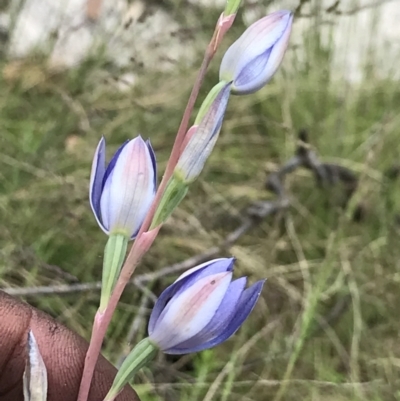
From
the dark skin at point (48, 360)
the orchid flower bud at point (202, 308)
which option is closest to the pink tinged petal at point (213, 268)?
the orchid flower bud at point (202, 308)

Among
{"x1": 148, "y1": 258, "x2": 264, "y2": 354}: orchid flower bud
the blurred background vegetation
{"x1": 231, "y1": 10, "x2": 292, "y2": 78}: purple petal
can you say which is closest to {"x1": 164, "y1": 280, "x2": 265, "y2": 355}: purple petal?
{"x1": 148, "y1": 258, "x2": 264, "y2": 354}: orchid flower bud

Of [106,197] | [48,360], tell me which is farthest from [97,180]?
[48,360]

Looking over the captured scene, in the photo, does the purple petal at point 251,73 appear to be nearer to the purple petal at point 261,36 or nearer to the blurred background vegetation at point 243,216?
the purple petal at point 261,36

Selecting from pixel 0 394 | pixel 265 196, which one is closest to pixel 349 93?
pixel 265 196

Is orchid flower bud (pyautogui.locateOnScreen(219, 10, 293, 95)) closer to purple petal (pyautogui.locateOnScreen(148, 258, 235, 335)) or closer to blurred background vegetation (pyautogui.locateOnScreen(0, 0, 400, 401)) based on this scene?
purple petal (pyautogui.locateOnScreen(148, 258, 235, 335))

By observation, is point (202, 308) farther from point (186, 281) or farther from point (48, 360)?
point (48, 360)

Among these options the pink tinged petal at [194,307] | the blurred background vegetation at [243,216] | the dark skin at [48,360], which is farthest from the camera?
the blurred background vegetation at [243,216]
